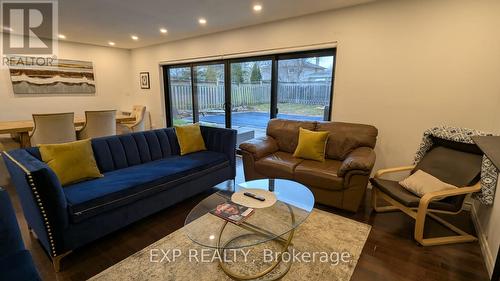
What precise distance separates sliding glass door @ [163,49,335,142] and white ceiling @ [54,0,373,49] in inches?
25.1

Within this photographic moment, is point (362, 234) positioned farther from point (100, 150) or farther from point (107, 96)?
point (107, 96)

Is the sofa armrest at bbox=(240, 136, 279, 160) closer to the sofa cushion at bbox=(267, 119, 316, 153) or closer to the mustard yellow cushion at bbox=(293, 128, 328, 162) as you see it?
the sofa cushion at bbox=(267, 119, 316, 153)

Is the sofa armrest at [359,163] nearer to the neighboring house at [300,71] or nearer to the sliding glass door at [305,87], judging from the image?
the sliding glass door at [305,87]

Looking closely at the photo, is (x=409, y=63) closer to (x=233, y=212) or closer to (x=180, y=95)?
(x=233, y=212)

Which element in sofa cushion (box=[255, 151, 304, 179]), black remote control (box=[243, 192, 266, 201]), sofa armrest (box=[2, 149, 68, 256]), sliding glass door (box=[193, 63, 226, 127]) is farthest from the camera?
sliding glass door (box=[193, 63, 226, 127])

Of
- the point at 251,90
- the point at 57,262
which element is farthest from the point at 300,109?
the point at 57,262

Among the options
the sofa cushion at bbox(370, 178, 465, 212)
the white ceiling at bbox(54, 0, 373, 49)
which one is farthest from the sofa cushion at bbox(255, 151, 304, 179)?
the white ceiling at bbox(54, 0, 373, 49)

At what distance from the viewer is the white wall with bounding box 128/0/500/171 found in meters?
2.47

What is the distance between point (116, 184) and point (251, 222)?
1272mm

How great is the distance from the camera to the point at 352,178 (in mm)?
2430

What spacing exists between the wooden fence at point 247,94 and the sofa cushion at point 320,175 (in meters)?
1.32

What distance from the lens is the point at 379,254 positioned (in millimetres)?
1927

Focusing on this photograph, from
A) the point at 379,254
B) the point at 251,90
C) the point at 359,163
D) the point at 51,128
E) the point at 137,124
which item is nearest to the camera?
the point at 379,254

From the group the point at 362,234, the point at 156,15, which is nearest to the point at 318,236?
the point at 362,234
